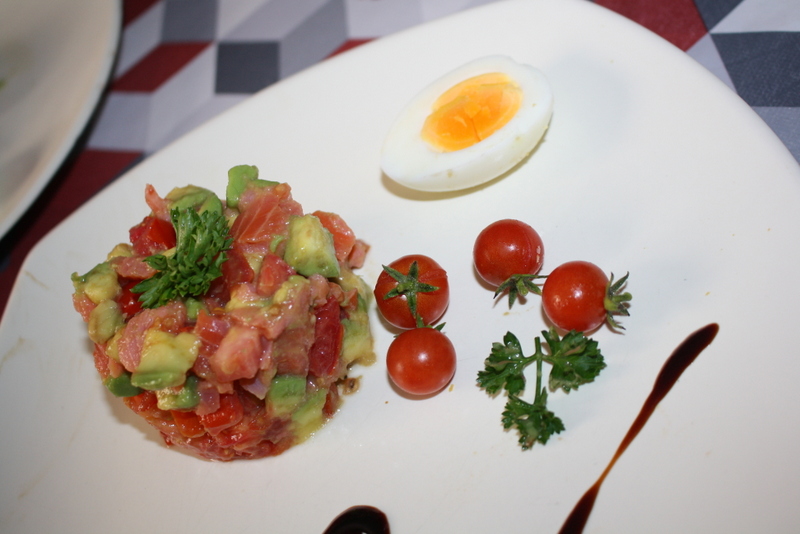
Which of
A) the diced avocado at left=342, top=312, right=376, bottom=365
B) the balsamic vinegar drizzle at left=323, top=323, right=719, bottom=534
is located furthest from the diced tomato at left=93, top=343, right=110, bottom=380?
the balsamic vinegar drizzle at left=323, top=323, right=719, bottom=534

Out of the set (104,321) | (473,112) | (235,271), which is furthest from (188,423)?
(473,112)

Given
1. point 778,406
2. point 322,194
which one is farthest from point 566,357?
point 322,194

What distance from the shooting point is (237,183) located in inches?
116

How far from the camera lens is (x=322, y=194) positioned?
348 cm

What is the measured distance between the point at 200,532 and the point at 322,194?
5.81 ft

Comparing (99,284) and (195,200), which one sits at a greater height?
(195,200)

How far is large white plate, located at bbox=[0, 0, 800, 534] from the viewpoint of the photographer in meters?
2.23

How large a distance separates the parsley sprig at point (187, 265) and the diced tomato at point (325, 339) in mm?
473

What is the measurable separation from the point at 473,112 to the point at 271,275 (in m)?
1.29

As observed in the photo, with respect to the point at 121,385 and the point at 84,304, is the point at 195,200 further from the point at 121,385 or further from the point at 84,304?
the point at 121,385

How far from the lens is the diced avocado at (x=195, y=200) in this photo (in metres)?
2.93

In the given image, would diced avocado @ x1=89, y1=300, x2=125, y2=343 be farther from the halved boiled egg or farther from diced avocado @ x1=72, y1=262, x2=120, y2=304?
the halved boiled egg

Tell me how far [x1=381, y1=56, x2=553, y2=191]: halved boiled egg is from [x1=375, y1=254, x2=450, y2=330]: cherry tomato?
452 mm

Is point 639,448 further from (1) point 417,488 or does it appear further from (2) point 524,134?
(2) point 524,134
